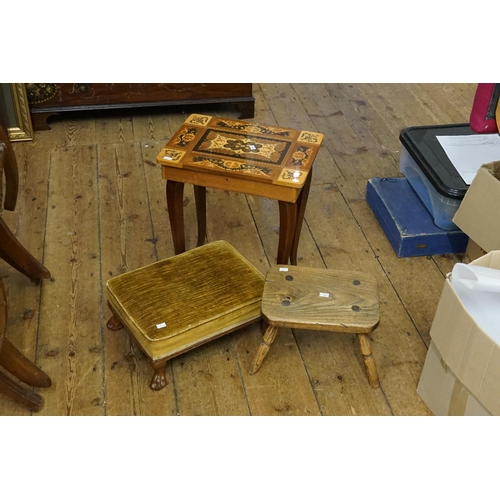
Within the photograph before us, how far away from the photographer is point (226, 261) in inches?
80.5

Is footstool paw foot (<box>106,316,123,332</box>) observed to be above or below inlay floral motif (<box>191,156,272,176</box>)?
below

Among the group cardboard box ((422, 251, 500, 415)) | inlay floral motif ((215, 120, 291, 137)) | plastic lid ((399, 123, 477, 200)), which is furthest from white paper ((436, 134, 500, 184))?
cardboard box ((422, 251, 500, 415))

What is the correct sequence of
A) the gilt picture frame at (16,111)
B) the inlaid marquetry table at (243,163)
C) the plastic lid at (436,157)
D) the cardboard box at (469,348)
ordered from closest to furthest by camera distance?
the cardboard box at (469,348) → the inlaid marquetry table at (243,163) → the plastic lid at (436,157) → the gilt picture frame at (16,111)

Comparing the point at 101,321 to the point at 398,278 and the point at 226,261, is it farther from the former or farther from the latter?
the point at 398,278

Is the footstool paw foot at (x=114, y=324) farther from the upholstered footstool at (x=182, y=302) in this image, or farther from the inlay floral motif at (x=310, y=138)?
the inlay floral motif at (x=310, y=138)

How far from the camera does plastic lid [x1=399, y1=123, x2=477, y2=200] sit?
231cm

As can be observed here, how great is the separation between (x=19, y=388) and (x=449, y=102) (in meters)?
2.84

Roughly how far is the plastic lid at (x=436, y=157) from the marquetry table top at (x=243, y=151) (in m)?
0.52

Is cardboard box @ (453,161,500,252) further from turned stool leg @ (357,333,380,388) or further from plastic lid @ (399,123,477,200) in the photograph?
turned stool leg @ (357,333,380,388)

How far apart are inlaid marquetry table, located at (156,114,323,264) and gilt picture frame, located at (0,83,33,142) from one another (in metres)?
1.27

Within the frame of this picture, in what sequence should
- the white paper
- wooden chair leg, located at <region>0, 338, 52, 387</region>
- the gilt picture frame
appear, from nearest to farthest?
1. wooden chair leg, located at <region>0, 338, 52, 387</region>
2. the white paper
3. the gilt picture frame

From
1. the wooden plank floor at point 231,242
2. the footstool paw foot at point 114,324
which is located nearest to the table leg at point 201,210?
the wooden plank floor at point 231,242

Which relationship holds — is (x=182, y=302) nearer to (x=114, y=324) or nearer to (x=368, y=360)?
(x=114, y=324)

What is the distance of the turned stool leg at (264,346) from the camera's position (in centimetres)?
188
